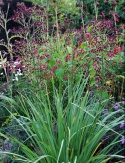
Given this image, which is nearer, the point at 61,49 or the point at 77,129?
the point at 77,129

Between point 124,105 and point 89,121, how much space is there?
A: 1.54 feet

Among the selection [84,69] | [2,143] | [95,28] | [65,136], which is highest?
[95,28]

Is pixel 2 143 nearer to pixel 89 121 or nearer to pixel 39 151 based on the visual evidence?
pixel 39 151

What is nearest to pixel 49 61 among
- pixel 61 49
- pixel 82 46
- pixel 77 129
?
pixel 82 46

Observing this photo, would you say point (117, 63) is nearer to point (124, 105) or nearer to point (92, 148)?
point (124, 105)

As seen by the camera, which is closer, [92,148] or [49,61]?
[92,148]

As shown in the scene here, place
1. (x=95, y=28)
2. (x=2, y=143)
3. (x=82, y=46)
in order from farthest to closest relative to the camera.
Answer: (x=82, y=46), (x=95, y=28), (x=2, y=143)

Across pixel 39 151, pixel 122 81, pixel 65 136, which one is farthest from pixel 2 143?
pixel 122 81

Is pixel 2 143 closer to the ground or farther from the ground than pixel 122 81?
closer to the ground

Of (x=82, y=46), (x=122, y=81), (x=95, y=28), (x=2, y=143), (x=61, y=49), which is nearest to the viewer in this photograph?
(x=2, y=143)

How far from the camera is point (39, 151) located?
9.47ft

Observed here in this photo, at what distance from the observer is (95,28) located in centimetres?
336

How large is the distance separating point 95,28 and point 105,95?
677mm

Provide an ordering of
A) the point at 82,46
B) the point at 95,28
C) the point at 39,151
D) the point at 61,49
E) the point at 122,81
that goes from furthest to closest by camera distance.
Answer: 1. the point at 61,49
2. the point at 82,46
3. the point at 122,81
4. the point at 95,28
5. the point at 39,151
